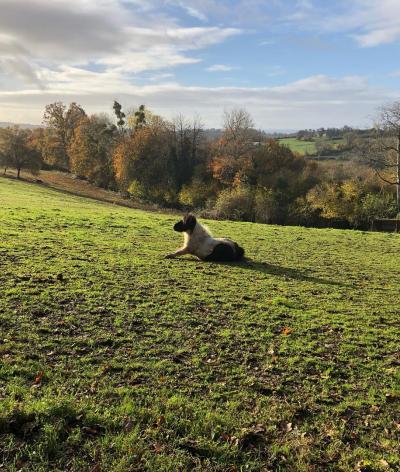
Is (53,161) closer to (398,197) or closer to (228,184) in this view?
(228,184)

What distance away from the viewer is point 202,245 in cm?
1462

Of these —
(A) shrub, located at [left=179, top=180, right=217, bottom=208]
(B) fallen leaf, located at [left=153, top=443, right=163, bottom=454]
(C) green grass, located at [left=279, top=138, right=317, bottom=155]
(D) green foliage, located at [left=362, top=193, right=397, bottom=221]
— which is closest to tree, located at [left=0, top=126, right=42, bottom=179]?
(A) shrub, located at [left=179, top=180, right=217, bottom=208]

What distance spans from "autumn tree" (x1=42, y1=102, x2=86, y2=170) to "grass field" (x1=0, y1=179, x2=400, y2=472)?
319 feet

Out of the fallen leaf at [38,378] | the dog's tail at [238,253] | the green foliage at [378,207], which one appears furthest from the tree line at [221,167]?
the fallen leaf at [38,378]

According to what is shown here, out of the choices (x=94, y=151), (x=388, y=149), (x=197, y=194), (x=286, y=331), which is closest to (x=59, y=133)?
(x=94, y=151)

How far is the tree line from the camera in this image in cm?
5700

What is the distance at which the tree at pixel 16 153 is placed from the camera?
73.6 m

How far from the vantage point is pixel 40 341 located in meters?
7.46

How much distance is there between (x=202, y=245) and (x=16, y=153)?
2733 inches

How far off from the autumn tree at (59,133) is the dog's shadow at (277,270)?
97474mm

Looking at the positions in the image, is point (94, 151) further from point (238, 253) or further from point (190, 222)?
point (238, 253)

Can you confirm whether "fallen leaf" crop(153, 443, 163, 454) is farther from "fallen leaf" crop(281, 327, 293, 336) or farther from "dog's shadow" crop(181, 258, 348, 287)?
"dog's shadow" crop(181, 258, 348, 287)

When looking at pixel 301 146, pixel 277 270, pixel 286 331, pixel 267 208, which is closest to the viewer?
pixel 286 331

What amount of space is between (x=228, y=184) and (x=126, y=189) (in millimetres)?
20188
